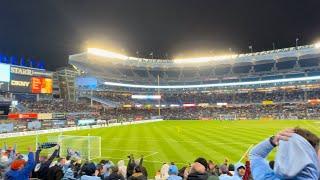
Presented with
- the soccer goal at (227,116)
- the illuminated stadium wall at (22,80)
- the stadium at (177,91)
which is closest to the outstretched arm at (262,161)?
the stadium at (177,91)

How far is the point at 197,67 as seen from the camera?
132 m

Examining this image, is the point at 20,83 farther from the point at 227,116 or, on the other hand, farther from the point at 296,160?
the point at 296,160

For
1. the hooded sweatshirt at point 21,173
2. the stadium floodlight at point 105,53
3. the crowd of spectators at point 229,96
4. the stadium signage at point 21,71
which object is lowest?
the hooded sweatshirt at point 21,173

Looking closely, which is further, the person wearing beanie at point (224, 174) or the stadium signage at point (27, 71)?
the stadium signage at point (27, 71)

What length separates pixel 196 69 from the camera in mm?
132875

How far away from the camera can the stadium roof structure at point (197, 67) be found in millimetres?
111688

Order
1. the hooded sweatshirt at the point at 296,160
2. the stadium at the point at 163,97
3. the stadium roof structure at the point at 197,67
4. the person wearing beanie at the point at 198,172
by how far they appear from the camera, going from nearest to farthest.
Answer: the hooded sweatshirt at the point at 296,160 < the person wearing beanie at the point at 198,172 < the stadium at the point at 163,97 < the stadium roof structure at the point at 197,67

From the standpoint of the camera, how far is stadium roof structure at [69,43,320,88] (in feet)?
366

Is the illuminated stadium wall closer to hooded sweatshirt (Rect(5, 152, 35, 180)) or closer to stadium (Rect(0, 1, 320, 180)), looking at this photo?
stadium (Rect(0, 1, 320, 180))

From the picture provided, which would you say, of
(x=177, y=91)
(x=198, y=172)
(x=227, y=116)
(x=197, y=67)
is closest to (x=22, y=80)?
(x=227, y=116)

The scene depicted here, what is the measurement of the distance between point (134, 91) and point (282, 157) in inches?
4907

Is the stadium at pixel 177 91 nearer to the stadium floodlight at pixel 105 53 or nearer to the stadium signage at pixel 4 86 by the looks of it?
the stadium floodlight at pixel 105 53

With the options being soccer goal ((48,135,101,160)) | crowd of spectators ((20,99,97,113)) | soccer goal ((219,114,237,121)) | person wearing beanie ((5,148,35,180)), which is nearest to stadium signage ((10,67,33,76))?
crowd of spectators ((20,99,97,113))

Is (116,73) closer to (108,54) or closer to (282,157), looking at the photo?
(108,54)
